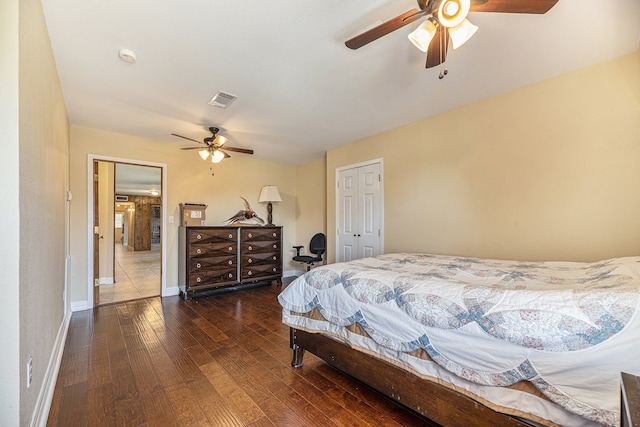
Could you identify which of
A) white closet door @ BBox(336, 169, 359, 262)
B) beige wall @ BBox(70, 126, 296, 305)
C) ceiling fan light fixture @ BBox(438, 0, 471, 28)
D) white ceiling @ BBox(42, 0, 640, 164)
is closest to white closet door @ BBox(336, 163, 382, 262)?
white closet door @ BBox(336, 169, 359, 262)

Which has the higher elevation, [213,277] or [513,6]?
[513,6]

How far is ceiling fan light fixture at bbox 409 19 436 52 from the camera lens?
147cm

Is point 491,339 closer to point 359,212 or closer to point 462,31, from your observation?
point 462,31

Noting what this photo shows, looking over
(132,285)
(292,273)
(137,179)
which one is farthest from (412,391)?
(137,179)

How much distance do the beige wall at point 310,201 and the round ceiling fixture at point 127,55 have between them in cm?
352

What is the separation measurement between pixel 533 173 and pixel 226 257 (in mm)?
4150

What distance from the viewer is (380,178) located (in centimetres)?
385

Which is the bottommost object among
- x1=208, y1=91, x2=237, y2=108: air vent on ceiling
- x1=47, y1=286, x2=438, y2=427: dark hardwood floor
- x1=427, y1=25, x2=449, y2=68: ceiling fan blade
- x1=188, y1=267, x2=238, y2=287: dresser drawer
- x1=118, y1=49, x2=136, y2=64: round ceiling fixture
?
x1=47, y1=286, x2=438, y2=427: dark hardwood floor

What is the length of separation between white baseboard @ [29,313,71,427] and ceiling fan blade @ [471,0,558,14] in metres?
3.00

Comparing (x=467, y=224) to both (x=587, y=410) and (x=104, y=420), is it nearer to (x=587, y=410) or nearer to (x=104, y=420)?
(x=587, y=410)

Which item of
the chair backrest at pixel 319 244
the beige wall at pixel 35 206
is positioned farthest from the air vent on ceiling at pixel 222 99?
the chair backrest at pixel 319 244

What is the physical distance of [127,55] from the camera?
2.05 meters

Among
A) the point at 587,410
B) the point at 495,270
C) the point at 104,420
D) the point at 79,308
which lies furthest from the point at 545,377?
the point at 79,308

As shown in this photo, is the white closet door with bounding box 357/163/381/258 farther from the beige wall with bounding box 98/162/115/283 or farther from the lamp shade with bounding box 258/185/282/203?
the beige wall with bounding box 98/162/115/283
